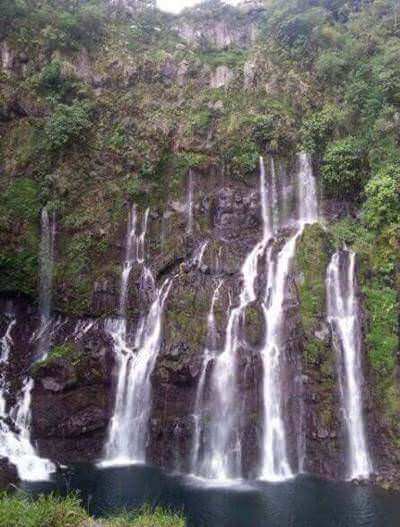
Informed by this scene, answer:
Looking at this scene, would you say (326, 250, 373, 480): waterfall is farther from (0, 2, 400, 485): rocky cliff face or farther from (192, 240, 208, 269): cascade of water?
(192, 240, 208, 269): cascade of water

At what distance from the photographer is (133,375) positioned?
21.6m

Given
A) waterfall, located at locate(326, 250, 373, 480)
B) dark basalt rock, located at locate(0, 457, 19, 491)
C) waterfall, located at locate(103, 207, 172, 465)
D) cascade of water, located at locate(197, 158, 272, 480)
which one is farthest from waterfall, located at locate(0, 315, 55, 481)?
waterfall, located at locate(326, 250, 373, 480)

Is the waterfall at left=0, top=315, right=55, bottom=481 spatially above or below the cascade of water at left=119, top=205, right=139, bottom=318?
below

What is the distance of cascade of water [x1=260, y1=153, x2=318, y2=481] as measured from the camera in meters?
19.3

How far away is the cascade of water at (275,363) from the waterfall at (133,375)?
446cm

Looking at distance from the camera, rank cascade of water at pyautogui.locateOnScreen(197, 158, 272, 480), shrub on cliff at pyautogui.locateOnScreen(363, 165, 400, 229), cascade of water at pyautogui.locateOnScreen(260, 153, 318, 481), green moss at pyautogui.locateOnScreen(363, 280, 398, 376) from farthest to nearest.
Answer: shrub on cliff at pyautogui.locateOnScreen(363, 165, 400, 229), green moss at pyautogui.locateOnScreen(363, 280, 398, 376), cascade of water at pyautogui.locateOnScreen(197, 158, 272, 480), cascade of water at pyautogui.locateOnScreen(260, 153, 318, 481)

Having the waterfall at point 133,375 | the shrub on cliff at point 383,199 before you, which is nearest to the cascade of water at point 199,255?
the waterfall at point 133,375

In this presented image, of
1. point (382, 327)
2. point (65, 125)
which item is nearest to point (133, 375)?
point (382, 327)

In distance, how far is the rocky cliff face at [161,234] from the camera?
2025cm

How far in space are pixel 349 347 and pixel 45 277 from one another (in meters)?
13.4

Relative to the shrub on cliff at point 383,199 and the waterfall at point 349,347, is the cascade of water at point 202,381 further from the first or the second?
the shrub on cliff at point 383,199

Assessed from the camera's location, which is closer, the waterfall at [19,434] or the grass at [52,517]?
the grass at [52,517]

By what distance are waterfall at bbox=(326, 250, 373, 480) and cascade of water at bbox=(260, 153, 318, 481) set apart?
76.7 inches

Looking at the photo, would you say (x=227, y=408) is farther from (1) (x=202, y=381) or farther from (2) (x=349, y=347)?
(2) (x=349, y=347)
